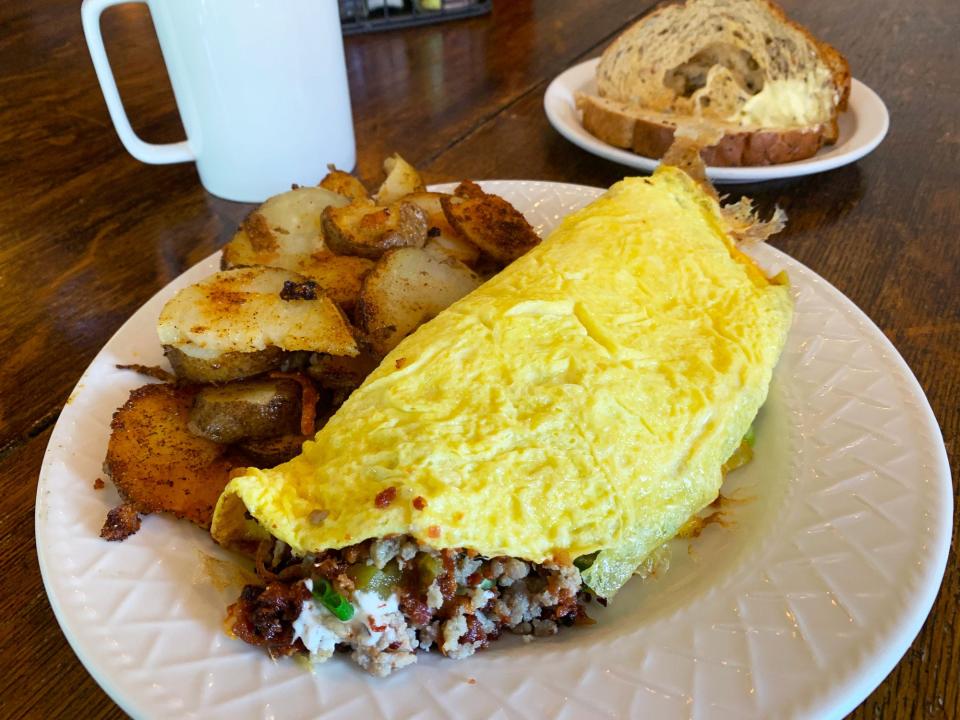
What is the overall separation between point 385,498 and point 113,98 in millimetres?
1949

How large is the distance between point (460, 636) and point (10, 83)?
4.01 meters

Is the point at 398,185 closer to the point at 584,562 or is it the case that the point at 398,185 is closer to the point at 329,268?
the point at 329,268

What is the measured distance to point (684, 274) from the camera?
5.10ft

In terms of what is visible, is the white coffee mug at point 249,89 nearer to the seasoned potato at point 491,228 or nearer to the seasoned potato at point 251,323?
the seasoned potato at point 491,228

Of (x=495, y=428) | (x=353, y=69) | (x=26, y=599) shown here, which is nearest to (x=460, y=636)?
(x=495, y=428)

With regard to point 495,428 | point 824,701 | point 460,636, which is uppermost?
point 495,428

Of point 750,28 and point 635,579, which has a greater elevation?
point 750,28

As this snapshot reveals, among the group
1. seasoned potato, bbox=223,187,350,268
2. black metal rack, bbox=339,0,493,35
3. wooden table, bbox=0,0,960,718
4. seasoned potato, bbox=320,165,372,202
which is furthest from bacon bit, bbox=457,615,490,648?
black metal rack, bbox=339,0,493,35

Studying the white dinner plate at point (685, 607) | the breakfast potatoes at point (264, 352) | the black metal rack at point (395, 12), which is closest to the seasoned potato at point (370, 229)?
the breakfast potatoes at point (264, 352)

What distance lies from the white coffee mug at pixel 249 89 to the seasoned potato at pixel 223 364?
3.68 feet

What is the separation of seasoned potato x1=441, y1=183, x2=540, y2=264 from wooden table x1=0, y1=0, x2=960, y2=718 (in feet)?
3.00

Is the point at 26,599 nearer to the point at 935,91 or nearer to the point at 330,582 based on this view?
the point at 330,582

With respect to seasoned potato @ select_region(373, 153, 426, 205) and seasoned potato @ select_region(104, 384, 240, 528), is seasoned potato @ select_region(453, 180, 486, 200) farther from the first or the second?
seasoned potato @ select_region(104, 384, 240, 528)

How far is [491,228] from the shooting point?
6.10 ft
